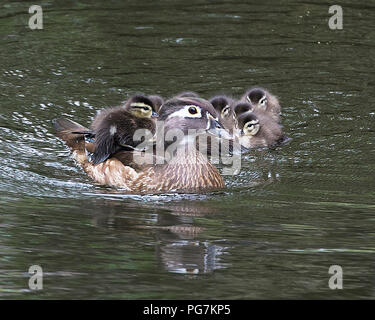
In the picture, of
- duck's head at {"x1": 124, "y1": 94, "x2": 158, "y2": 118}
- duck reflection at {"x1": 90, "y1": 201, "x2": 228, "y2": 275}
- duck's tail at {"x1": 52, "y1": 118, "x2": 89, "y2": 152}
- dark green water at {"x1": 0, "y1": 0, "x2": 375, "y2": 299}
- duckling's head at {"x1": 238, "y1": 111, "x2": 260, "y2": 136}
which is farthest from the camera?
duckling's head at {"x1": 238, "y1": 111, "x2": 260, "y2": 136}

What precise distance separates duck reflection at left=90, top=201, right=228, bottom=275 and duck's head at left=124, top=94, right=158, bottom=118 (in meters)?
1.40

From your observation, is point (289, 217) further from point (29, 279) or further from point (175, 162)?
point (29, 279)

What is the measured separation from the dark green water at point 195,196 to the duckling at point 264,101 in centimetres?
14

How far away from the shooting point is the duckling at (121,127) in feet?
25.8

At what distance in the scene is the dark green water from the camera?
5.17 meters

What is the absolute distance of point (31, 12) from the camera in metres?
12.1

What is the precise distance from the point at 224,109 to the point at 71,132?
5.48 ft

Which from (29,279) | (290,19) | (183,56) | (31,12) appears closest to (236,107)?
(183,56)

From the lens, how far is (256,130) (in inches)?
362

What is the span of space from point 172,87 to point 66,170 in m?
2.45
